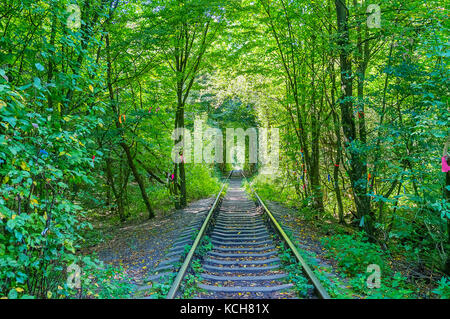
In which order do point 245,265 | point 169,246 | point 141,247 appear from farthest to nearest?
point 141,247 < point 169,246 < point 245,265

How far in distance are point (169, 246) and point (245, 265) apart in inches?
77.4

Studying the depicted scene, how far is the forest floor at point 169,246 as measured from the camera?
173 inches

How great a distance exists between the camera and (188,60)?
1094cm

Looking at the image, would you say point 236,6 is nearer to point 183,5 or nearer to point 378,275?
point 183,5

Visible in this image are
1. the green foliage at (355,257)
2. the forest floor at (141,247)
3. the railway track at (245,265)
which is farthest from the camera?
the forest floor at (141,247)

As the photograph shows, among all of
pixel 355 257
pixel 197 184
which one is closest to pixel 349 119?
pixel 355 257

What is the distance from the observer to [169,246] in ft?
20.1

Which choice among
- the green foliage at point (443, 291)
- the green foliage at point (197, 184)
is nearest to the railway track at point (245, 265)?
the green foliage at point (443, 291)

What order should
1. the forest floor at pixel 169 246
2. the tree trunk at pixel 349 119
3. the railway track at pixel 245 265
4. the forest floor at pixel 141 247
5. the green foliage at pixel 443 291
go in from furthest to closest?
the tree trunk at pixel 349 119 → the forest floor at pixel 141 247 → the forest floor at pixel 169 246 → the railway track at pixel 245 265 → the green foliage at pixel 443 291

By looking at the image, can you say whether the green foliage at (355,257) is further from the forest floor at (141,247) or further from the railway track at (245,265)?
the forest floor at (141,247)

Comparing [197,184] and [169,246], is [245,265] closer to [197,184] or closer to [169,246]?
[169,246]

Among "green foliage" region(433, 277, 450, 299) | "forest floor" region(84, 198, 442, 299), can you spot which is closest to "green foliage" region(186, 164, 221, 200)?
"forest floor" region(84, 198, 442, 299)

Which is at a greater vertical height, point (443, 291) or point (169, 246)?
point (443, 291)

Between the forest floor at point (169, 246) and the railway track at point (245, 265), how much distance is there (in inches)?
14.5
